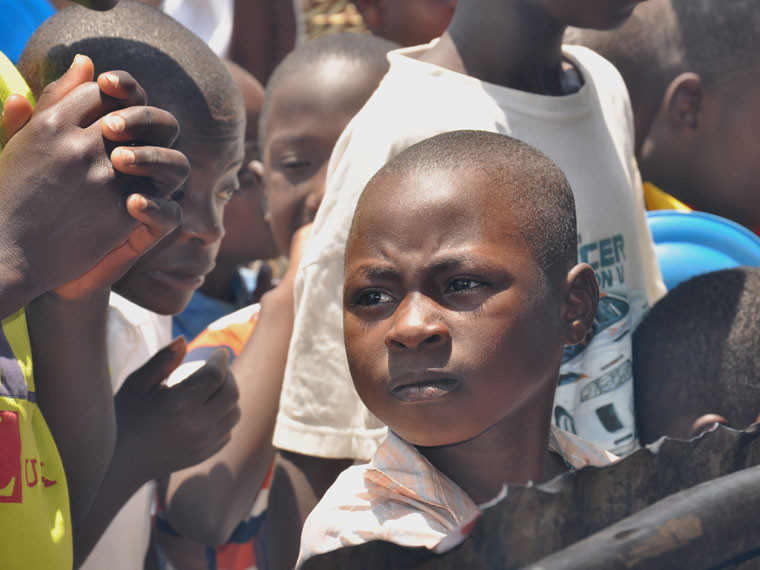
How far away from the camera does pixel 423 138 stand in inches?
66.1

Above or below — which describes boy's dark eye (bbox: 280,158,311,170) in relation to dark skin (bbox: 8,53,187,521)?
below

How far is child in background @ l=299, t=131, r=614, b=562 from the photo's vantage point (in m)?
1.31

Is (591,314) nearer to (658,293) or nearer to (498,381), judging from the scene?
(498,381)

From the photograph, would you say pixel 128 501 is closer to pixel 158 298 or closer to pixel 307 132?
pixel 158 298

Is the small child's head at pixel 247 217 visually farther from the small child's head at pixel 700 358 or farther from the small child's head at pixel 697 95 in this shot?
the small child's head at pixel 700 358

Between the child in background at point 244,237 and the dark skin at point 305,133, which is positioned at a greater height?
the dark skin at point 305,133

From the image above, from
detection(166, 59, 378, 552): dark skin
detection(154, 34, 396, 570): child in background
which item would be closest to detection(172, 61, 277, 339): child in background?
detection(154, 34, 396, 570): child in background

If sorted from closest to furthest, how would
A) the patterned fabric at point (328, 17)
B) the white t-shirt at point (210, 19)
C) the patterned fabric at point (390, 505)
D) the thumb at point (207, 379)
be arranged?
the patterned fabric at point (390, 505), the thumb at point (207, 379), the white t-shirt at point (210, 19), the patterned fabric at point (328, 17)

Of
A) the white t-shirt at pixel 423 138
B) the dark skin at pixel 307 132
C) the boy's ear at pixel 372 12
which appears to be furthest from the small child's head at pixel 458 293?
the boy's ear at pixel 372 12

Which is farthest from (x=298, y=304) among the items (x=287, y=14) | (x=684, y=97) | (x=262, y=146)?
(x=287, y=14)

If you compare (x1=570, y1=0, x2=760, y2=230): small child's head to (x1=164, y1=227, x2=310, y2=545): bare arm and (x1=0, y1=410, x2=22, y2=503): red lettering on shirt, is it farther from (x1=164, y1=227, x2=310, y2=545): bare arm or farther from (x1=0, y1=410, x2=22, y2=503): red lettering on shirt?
(x1=0, y1=410, x2=22, y2=503): red lettering on shirt

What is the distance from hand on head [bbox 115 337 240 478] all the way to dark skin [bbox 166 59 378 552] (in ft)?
0.74

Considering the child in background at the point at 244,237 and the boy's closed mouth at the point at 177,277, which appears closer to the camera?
the boy's closed mouth at the point at 177,277

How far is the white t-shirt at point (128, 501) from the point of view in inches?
78.0
